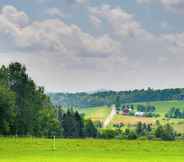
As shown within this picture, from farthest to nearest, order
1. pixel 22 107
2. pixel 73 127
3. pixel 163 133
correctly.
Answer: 1. pixel 163 133
2. pixel 73 127
3. pixel 22 107

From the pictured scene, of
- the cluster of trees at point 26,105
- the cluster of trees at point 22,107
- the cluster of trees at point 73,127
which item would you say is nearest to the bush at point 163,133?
the cluster of trees at point 73,127

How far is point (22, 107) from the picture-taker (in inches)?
4574

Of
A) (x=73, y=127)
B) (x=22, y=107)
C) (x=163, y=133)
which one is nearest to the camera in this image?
(x=22, y=107)

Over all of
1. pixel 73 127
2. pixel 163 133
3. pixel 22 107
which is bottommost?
pixel 163 133

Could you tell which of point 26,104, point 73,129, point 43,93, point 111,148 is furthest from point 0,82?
point 111,148

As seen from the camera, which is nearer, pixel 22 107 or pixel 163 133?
pixel 22 107

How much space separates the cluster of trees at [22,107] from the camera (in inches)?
4028

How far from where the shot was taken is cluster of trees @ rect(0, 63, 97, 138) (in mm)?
102312

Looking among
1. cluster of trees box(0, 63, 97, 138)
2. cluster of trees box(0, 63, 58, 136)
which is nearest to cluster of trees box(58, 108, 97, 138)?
cluster of trees box(0, 63, 97, 138)

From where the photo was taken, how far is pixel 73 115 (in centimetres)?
15175

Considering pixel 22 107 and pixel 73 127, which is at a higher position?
pixel 22 107

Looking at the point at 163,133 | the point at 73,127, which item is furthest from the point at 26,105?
the point at 163,133

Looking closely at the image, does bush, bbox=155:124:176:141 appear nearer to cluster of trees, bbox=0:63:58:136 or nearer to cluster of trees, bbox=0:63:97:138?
cluster of trees, bbox=0:63:97:138

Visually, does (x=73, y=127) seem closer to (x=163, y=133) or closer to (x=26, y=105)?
(x=163, y=133)
